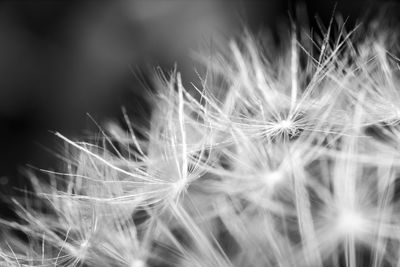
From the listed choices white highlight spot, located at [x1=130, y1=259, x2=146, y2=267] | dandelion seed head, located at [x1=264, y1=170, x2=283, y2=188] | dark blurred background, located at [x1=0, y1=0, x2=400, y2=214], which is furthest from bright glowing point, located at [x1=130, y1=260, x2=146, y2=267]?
dark blurred background, located at [x1=0, y1=0, x2=400, y2=214]

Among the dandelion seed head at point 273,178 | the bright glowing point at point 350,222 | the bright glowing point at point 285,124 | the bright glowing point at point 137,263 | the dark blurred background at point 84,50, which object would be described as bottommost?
the bright glowing point at point 137,263

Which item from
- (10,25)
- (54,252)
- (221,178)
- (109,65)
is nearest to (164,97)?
(221,178)

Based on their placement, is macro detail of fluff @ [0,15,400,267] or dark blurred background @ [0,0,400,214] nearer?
macro detail of fluff @ [0,15,400,267]

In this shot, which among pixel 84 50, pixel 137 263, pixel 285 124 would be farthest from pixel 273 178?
pixel 84 50

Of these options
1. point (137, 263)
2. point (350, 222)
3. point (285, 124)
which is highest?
point (285, 124)

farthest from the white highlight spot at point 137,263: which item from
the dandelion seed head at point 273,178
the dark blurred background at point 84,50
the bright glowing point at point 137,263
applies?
the dark blurred background at point 84,50

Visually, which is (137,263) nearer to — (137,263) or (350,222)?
(137,263)

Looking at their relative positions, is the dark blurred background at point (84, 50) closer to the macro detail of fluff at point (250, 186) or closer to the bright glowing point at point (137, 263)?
the macro detail of fluff at point (250, 186)

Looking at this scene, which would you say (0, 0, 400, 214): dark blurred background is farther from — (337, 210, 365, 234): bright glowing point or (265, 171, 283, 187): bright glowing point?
(337, 210, 365, 234): bright glowing point
